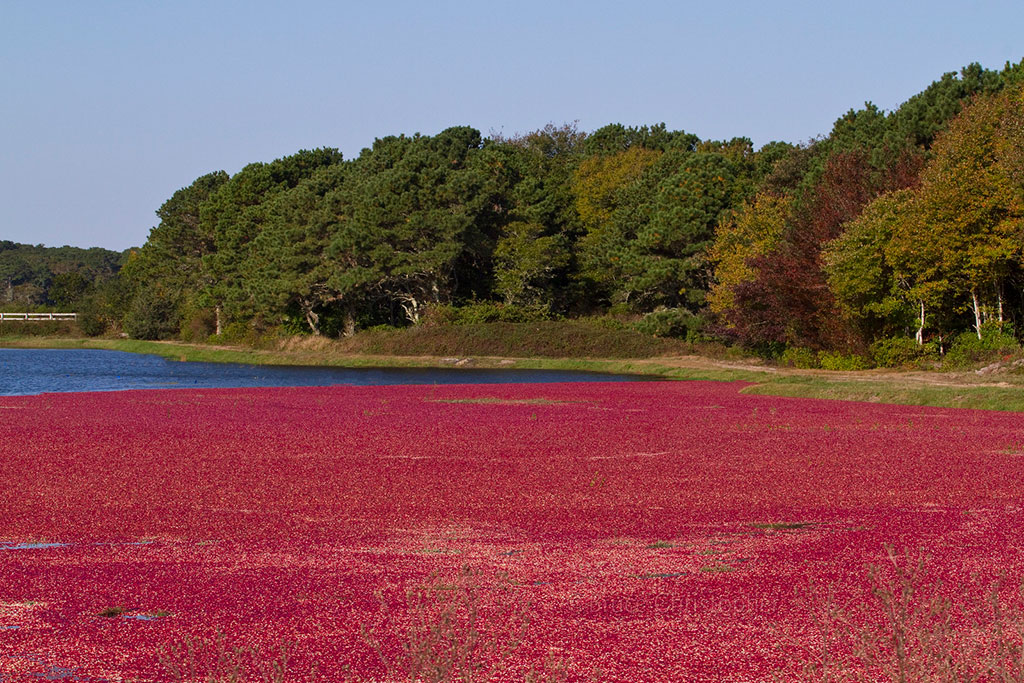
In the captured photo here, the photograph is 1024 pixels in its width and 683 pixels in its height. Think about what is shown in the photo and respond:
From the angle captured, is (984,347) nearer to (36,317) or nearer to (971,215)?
(971,215)

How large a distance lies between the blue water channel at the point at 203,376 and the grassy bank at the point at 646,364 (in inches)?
122

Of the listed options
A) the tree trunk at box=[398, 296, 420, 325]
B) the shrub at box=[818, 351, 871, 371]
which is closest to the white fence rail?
the tree trunk at box=[398, 296, 420, 325]

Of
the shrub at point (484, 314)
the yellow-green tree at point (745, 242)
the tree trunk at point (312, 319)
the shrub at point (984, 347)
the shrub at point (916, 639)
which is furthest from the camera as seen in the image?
the tree trunk at point (312, 319)

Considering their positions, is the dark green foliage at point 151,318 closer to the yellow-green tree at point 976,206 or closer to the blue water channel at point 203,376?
the blue water channel at point 203,376

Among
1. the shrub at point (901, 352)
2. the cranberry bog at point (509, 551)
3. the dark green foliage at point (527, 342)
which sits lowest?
the cranberry bog at point (509, 551)

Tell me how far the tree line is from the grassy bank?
335 centimetres

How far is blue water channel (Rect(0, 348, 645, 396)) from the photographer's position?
51562 millimetres

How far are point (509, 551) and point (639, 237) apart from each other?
64.5 m

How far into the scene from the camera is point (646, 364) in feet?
210

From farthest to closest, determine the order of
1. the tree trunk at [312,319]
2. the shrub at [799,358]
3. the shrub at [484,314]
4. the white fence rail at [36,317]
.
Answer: the white fence rail at [36,317] < the tree trunk at [312,319] < the shrub at [484,314] < the shrub at [799,358]

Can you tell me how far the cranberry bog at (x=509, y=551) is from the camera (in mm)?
7629

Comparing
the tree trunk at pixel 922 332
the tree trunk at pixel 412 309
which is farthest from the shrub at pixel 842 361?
the tree trunk at pixel 412 309

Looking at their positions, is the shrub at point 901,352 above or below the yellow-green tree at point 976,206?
below

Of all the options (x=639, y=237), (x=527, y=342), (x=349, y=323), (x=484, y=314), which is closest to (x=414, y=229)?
(x=484, y=314)
